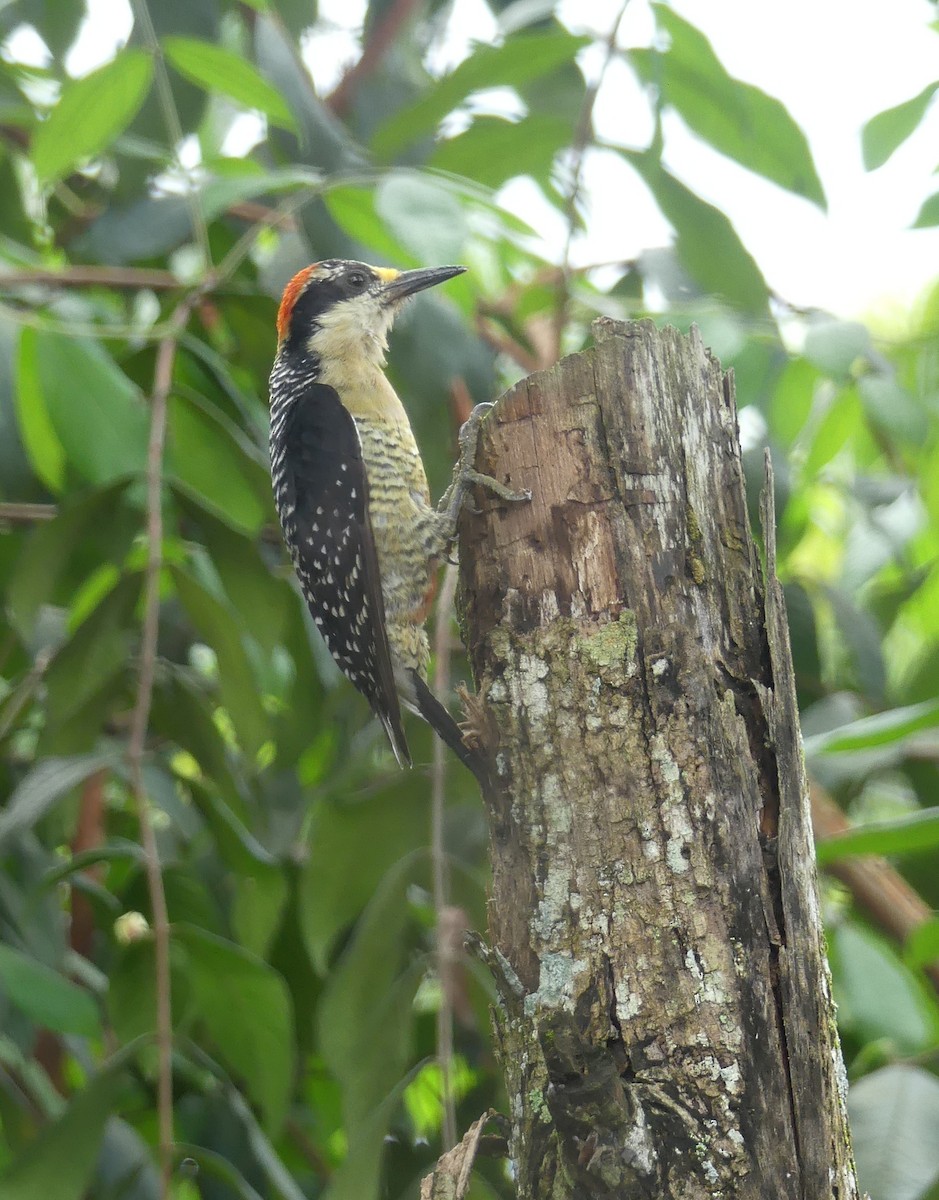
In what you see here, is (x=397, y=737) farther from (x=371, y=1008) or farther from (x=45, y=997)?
(x=45, y=997)

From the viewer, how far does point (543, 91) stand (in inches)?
123

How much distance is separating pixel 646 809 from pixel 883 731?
0.83 m

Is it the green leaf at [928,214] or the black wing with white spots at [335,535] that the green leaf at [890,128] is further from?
the black wing with white spots at [335,535]

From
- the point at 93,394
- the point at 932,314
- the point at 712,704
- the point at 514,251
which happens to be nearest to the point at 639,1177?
the point at 712,704

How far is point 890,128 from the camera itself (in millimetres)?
2666

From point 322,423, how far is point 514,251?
24.4 inches

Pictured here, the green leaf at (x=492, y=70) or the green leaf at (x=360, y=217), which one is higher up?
the green leaf at (x=492, y=70)

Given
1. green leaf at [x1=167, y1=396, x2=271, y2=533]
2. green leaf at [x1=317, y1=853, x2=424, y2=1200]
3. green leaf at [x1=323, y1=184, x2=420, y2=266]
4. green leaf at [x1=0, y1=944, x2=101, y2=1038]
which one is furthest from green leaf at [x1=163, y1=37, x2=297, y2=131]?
green leaf at [x1=0, y1=944, x2=101, y2=1038]

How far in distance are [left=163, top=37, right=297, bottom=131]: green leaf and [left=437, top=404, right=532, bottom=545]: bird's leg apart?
68cm

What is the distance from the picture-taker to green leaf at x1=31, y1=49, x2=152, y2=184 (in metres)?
2.56

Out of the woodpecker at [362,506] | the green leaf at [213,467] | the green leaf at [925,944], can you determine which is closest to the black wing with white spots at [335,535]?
the woodpecker at [362,506]

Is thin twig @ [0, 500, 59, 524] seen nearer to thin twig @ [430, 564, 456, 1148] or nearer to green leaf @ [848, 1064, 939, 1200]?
thin twig @ [430, 564, 456, 1148]

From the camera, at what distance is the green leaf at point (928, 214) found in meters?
2.78

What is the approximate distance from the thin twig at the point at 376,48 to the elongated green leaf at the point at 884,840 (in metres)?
2.36
